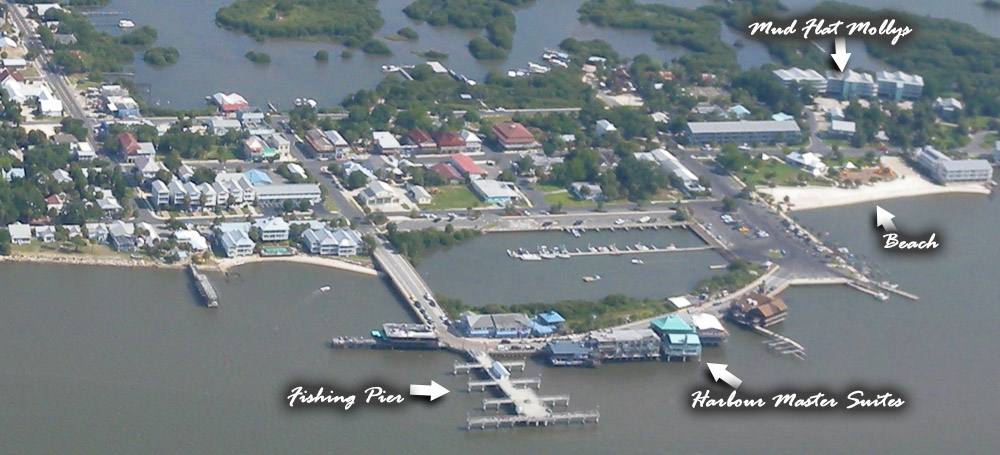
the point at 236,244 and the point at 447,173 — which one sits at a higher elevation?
the point at 236,244

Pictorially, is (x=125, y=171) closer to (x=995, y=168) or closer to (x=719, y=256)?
(x=719, y=256)

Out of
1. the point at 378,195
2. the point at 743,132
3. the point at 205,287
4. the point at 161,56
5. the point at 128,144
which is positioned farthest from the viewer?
the point at 161,56

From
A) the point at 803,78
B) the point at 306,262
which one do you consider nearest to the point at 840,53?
the point at 803,78

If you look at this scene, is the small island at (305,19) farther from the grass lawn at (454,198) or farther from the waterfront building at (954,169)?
the waterfront building at (954,169)

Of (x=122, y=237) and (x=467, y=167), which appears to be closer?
(x=122, y=237)

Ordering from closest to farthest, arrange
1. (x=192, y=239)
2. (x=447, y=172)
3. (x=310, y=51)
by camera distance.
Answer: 1. (x=192, y=239)
2. (x=447, y=172)
3. (x=310, y=51)

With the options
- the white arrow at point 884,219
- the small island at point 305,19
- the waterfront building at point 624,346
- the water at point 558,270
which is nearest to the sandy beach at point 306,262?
the water at point 558,270

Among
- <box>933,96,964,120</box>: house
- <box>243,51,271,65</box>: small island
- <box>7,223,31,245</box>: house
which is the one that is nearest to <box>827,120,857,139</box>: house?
<box>933,96,964,120</box>: house

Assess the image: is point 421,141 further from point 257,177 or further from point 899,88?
point 899,88
